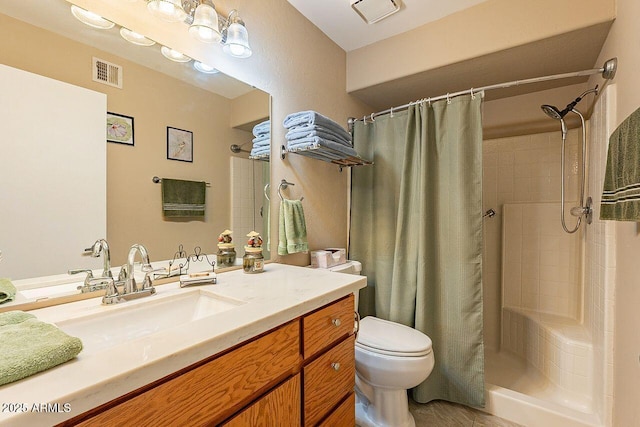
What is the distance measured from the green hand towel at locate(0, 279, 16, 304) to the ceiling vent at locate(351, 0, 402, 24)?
192 cm

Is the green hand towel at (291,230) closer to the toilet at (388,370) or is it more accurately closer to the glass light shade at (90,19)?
the toilet at (388,370)

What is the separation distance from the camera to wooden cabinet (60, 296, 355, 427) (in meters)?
0.53

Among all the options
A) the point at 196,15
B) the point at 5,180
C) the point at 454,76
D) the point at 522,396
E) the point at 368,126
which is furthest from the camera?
the point at 368,126

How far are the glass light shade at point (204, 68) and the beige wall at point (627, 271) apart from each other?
1.75 m

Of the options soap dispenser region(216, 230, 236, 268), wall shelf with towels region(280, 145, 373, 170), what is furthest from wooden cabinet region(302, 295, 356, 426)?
Answer: wall shelf with towels region(280, 145, 373, 170)

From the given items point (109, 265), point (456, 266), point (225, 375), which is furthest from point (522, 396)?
point (109, 265)

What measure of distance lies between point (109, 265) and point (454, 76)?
218 cm

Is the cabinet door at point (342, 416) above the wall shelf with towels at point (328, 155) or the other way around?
the other way around

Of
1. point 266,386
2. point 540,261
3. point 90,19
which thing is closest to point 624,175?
point 266,386

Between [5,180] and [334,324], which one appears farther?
[334,324]

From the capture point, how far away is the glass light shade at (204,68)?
Result: 126cm

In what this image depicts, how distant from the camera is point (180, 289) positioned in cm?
103

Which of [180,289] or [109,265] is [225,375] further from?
[109,265]

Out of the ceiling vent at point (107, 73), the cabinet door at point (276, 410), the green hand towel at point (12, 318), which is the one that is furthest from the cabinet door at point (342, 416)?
the ceiling vent at point (107, 73)
